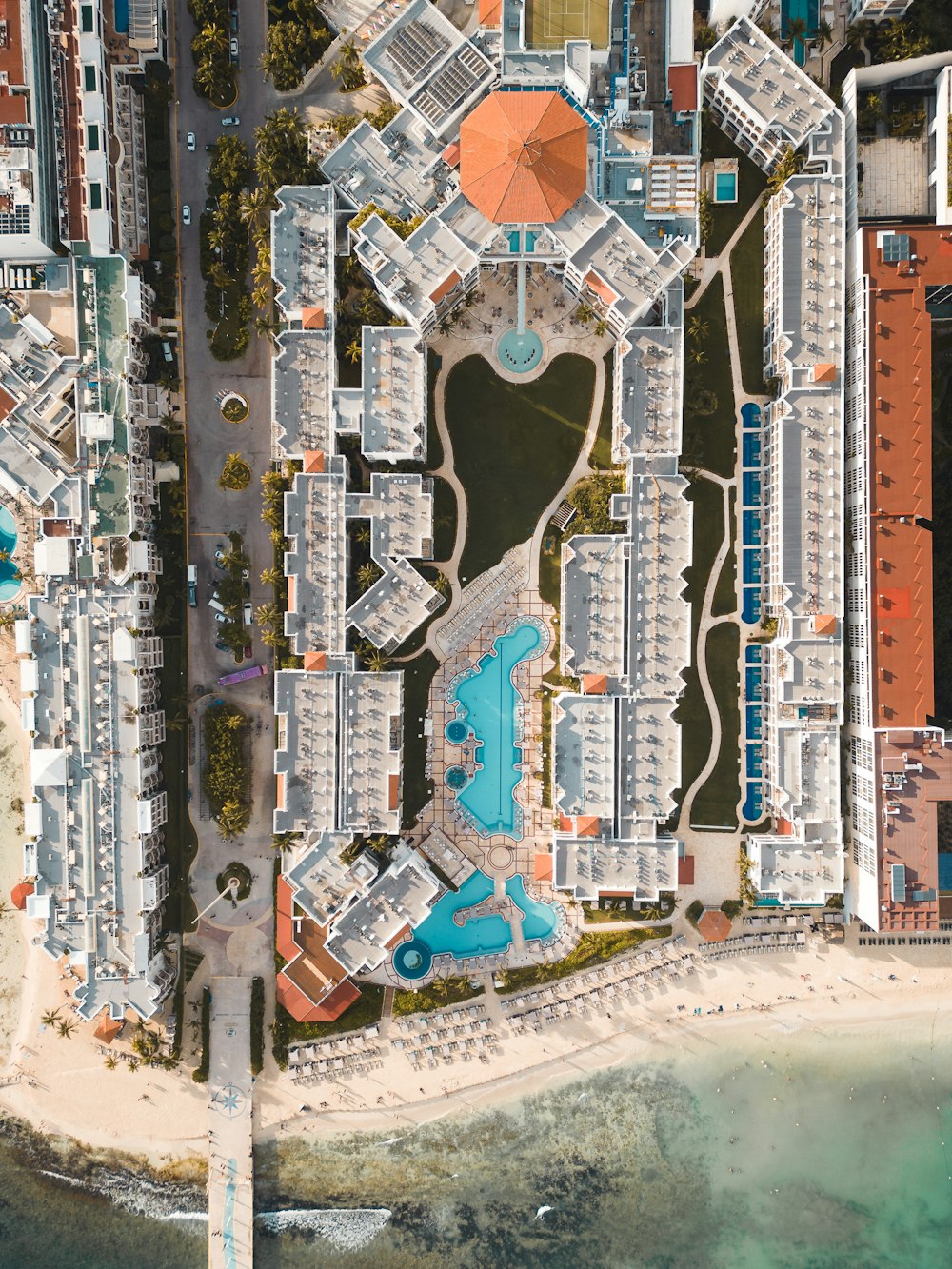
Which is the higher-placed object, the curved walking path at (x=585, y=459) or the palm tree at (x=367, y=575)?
the curved walking path at (x=585, y=459)

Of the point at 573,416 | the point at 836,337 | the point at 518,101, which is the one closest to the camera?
the point at 518,101

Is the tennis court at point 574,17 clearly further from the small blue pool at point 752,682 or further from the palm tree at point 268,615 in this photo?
the small blue pool at point 752,682

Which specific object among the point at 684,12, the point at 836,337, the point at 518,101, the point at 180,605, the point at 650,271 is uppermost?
the point at 684,12

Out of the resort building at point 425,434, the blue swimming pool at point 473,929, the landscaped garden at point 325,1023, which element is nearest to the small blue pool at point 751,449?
the resort building at point 425,434

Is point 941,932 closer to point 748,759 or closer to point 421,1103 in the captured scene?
point 748,759

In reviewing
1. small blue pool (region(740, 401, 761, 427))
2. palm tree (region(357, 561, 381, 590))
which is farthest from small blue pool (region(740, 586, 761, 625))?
palm tree (region(357, 561, 381, 590))

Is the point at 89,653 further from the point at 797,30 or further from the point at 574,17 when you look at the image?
the point at 797,30

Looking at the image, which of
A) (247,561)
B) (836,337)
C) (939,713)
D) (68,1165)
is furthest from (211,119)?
(68,1165)
